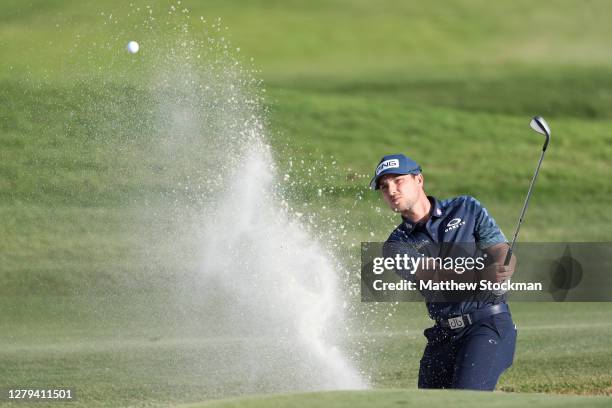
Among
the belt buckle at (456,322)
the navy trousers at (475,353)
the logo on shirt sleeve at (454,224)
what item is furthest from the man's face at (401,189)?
the navy trousers at (475,353)

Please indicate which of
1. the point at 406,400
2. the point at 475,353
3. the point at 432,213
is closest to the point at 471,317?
the point at 475,353

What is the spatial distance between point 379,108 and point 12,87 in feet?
31.2

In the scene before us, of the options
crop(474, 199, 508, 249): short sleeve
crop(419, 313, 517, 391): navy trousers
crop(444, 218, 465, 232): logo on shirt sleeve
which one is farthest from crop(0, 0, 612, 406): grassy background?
crop(444, 218, 465, 232): logo on shirt sleeve

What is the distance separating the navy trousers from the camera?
26.7 feet

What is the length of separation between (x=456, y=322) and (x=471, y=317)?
0.13m

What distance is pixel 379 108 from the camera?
2805 cm

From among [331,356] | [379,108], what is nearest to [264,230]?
[331,356]

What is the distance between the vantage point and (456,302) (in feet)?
27.2

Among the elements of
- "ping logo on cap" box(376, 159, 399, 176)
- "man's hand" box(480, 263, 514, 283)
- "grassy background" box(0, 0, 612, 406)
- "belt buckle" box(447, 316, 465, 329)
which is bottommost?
"belt buckle" box(447, 316, 465, 329)

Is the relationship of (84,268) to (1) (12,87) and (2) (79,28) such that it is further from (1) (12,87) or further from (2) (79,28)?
(2) (79,28)

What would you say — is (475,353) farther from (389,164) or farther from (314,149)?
(314,149)

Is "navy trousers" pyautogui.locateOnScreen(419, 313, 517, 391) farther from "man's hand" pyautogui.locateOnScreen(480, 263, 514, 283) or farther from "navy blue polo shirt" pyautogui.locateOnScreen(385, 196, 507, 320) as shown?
"man's hand" pyautogui.locateOnScreen(480, 263, 514, 283)

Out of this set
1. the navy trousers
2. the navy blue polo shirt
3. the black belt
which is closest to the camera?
the navy trousers

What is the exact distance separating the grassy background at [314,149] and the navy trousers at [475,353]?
2.75m
